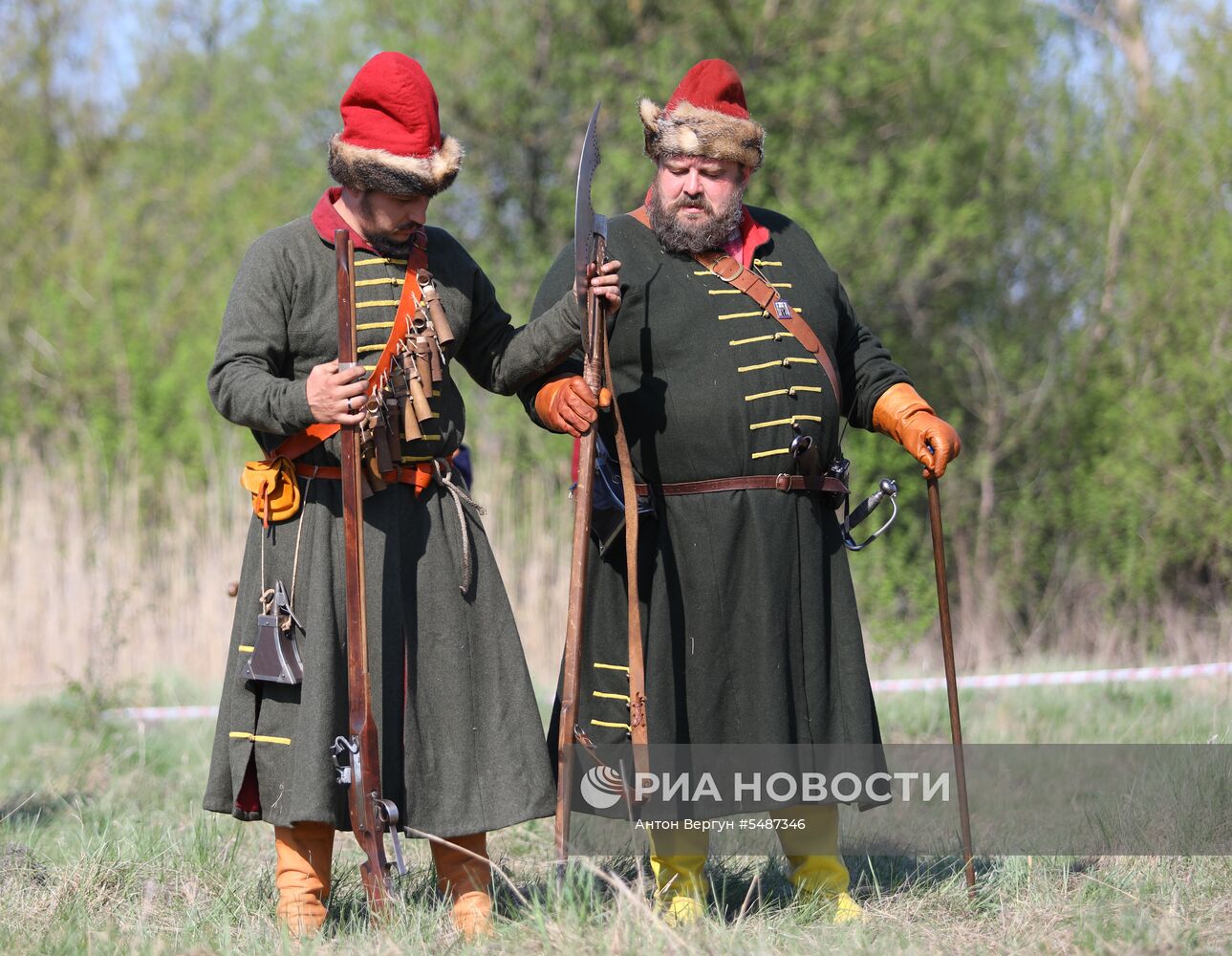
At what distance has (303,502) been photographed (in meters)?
3.69

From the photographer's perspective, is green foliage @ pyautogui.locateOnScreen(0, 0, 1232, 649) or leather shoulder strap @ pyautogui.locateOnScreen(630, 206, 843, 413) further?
green foliage @ pyautogui.locateOnScreen(0, 0, 1232, 649)

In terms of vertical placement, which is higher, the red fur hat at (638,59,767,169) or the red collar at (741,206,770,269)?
the red fur hat at (638,59,767,169)

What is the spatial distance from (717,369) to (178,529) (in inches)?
242

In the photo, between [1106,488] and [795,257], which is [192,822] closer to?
[795,257]

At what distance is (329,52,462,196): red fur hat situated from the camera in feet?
11.6

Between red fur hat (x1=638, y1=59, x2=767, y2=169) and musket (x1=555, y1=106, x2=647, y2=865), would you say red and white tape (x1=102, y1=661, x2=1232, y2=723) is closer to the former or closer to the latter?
musket (x1=555, y1=106, x2=647, y2=865)

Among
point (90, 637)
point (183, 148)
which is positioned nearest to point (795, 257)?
point (90, 637)

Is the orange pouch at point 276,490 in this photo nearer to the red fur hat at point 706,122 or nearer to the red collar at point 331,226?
the red collar at point 331,226

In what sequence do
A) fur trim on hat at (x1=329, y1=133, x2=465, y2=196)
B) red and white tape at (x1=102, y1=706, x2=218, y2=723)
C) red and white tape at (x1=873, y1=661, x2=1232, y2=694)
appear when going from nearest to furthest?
1. fur trim on hat at (x1=329, y1=133, x2=465, y2=196)
2. red and white tape at (x1=102, y1=706, x2=218, y2=723)
3. red and white tape at (x1=873, y1=661, x2=1232, y2=694)

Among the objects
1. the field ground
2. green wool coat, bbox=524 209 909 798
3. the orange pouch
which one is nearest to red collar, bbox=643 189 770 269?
green wool coat, bbox=524 209 909 798

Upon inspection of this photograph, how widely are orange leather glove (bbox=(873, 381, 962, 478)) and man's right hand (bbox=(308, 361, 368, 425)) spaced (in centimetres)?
145

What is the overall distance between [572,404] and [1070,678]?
15.8 ft

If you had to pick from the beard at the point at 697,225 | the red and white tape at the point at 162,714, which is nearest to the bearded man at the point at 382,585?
the beard at the point at 697,225

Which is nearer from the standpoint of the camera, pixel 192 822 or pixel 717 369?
pixel 717 369
